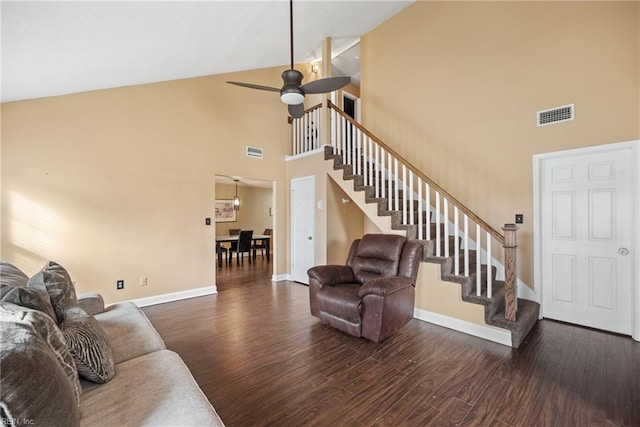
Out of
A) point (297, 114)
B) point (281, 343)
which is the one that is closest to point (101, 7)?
point (297, 114)

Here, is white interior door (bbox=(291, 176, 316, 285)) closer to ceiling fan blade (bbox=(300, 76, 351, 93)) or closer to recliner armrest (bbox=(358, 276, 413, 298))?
recliner armrest (bbox=(358, 276, 413, 298))

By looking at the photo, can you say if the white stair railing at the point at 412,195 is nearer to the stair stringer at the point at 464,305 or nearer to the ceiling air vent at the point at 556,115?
the stair stringer at the point at 464,305

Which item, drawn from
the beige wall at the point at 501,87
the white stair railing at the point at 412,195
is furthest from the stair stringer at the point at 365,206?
the beige wall at the point at 501,87

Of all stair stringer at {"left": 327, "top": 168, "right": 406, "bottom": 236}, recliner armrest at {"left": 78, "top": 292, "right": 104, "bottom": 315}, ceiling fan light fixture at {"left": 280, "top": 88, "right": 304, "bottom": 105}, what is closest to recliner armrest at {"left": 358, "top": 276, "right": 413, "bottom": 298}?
stair stringer at {"left": 327, "top": 168, "right": 406, "bottom": 236}

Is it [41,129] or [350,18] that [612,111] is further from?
[41,129]

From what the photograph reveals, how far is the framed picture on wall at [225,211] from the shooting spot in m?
8.54

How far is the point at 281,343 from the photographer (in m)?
2.77

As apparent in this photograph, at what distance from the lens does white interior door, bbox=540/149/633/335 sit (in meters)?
2.88

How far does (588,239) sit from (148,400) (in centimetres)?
427

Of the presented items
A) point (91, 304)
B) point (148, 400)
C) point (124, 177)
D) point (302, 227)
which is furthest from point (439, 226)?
point (124, 177)

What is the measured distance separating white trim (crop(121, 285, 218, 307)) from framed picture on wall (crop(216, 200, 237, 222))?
4300 millimetres

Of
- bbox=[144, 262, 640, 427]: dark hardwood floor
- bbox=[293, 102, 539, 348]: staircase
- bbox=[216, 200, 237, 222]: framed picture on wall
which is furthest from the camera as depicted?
bbox=[216, 200, 237, 222]: framed picture on wall

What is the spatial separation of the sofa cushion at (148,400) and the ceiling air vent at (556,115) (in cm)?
426

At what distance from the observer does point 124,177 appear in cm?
385
